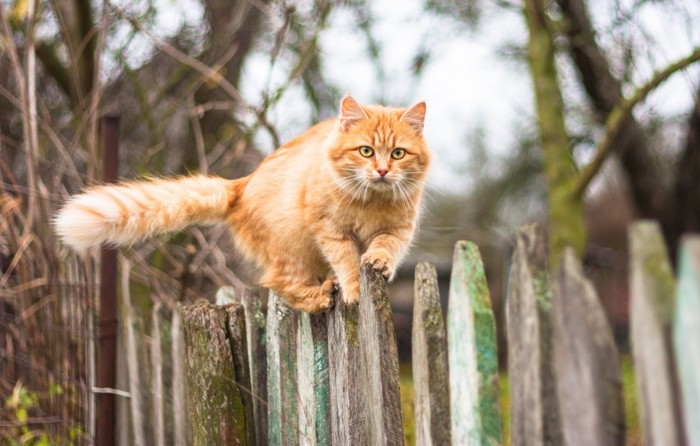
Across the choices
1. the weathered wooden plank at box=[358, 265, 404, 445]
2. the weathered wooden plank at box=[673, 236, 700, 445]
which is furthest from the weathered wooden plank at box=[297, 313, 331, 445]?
the weathered wooden plank at box=[673, 236, 700, 445]

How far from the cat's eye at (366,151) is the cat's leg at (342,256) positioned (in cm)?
39

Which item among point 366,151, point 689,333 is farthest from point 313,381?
point 689,333

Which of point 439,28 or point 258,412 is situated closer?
point 258,412

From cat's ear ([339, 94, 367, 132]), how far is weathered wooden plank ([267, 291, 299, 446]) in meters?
0.89

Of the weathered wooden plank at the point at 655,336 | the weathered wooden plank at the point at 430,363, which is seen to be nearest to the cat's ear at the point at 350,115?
the weathered wooden plank at the point at 430,363

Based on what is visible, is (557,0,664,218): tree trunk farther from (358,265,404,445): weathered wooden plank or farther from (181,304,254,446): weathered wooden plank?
(358,265,404,445): weathered wooden plank

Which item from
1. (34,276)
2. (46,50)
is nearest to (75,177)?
(34,276)

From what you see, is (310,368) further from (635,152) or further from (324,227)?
(635,152)

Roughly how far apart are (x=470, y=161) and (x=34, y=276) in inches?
457

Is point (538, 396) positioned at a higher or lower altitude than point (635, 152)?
lower

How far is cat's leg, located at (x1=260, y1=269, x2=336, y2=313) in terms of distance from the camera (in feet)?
8.71

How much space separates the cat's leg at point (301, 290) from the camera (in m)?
2.66

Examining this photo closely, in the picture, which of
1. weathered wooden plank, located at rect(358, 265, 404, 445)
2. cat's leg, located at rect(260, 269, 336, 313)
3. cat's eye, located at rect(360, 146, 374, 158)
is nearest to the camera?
weathered wooden plank, located at rect(358, 265, 404, 445)

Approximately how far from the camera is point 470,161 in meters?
14.7
